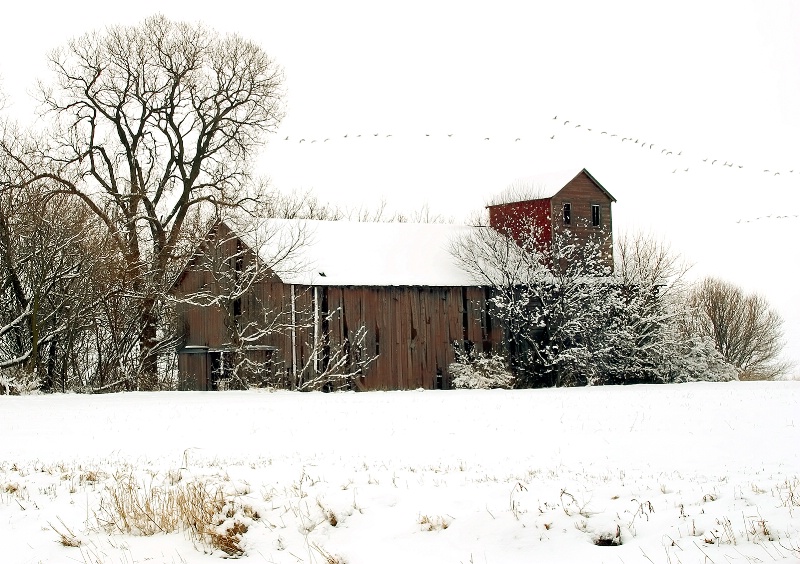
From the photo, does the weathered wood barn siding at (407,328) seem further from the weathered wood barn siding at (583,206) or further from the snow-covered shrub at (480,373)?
the weathered wood barn siding at (583,206)

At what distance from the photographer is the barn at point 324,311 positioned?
3294 cm

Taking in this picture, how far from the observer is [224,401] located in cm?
2495

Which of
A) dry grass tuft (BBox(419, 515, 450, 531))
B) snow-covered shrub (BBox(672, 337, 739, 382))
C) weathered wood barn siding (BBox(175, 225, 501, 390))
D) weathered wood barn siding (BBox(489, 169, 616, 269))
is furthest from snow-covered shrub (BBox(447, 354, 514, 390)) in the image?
dry grass tuft (BBox(419, 515, 450, 531))

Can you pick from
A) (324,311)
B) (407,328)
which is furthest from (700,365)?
(324,311)

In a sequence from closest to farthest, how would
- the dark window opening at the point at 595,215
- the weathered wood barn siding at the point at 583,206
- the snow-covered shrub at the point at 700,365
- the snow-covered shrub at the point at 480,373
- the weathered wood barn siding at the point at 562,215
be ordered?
the snow-covered shrub at the point at 480,373
the snow-covered shrub at the point at 700,365
the weathered wood barn siding at the point at 562,215
the weathered wood barn siding at the point at 583,206
the dark window opening at the point at 595,215

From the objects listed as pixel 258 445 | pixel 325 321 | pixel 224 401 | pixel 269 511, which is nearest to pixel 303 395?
pixel 224 401

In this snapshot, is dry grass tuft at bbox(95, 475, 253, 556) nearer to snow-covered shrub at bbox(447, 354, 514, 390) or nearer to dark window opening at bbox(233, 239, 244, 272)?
snow-covered shrub at bbox(447, 354, 514, 390)

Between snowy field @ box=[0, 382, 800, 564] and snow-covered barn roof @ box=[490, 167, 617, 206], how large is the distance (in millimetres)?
21832

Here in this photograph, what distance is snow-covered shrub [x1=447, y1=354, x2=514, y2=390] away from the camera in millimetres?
33125

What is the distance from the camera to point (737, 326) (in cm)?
5703

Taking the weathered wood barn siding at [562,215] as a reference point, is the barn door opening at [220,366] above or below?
below

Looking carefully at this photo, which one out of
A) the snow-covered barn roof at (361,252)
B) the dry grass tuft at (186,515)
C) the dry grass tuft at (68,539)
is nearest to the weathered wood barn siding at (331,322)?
the snow-covered barn roof at (361,252)

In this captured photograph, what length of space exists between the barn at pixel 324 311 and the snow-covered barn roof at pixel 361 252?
2.5 inches

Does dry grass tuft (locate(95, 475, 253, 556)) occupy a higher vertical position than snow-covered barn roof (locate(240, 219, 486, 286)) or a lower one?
lower
